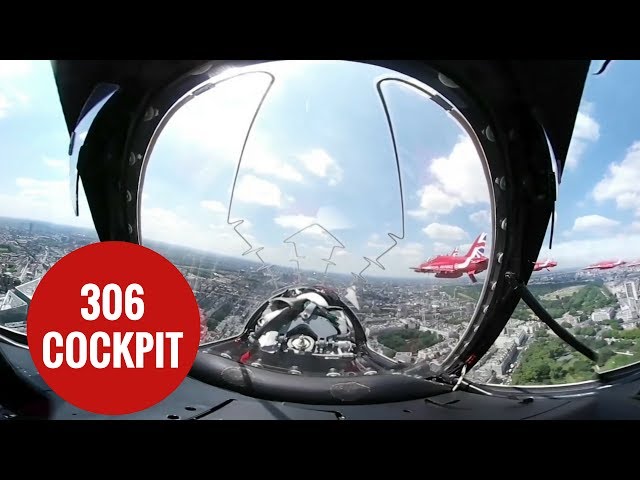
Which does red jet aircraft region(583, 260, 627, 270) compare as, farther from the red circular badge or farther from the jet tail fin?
the red circular badge

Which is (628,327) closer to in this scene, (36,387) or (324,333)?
(324,333)

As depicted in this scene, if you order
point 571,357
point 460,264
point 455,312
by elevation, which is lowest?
point 571,357

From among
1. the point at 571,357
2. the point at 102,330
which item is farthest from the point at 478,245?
the point at 102,330

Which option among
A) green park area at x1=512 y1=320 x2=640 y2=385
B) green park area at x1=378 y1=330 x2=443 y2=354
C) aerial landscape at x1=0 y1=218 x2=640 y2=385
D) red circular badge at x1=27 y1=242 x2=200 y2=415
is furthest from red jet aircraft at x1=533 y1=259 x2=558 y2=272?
red circular badge at x1=27 y1=242 x2=200 y2=415

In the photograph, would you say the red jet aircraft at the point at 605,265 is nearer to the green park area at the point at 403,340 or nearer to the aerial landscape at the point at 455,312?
the aerial landscape at the point at 455,312

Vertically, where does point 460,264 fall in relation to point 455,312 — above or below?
above

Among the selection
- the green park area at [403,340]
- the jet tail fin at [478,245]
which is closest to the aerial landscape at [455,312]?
the green park area at [403,340]

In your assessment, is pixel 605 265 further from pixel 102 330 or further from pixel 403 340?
pixel 102 330

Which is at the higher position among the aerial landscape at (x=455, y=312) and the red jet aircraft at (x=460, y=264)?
the red jet aircraft at (x=460, y=264)

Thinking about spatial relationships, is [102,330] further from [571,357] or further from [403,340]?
[571,357]
